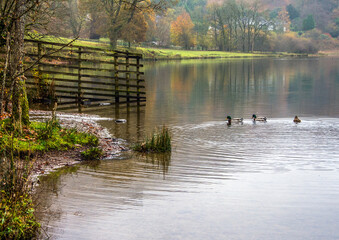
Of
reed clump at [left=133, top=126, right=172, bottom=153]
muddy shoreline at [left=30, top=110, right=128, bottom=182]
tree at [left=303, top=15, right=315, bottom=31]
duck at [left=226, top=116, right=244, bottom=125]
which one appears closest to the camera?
muddy shoreline at [left=30, top=110, right=128, bottom=182]

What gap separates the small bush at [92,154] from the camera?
40.5ft

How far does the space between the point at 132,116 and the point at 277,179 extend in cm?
1151

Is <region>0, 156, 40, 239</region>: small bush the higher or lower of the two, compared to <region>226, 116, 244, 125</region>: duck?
lower

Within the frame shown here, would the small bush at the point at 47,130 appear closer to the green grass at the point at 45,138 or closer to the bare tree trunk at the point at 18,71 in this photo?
the green grass at the point at 45,138

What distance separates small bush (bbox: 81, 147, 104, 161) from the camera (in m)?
12.4

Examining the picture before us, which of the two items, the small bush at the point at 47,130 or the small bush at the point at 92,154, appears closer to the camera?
the small bush at the point at 92,154

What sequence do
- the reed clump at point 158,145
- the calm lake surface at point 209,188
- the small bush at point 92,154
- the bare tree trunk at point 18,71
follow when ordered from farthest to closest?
the reed clump at point 158,145 → the small bush at point 92,154 → the bare tree trunk at point 18,71 → the calm lake surface at point 209,188

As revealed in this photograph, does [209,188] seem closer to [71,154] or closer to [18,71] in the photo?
[71,154]

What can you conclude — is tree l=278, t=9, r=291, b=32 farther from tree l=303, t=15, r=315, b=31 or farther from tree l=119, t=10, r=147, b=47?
tree l=119, t=10, r=147, b=47

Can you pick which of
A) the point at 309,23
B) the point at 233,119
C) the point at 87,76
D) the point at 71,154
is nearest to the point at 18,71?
the point at 71,154

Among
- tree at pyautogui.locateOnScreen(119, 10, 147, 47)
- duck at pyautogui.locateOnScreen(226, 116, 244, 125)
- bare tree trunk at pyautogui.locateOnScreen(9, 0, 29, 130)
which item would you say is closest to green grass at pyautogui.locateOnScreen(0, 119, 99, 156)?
bare tree trunk at pyautogui.locateOnScreen(9, 0, 29, 130)

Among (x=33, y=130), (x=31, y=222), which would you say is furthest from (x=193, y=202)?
(x=33, y=130)

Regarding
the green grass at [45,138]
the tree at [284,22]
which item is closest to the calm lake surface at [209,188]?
the green grass at [45,138]

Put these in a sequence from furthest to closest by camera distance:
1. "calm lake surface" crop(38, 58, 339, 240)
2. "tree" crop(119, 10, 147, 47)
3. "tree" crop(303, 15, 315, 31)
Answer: "tree" crop(303, 15, 315, 31)
"tree" crop(119, 10, 147, 47)
"calm lake surface" crop(38, 58, 339, 240)
